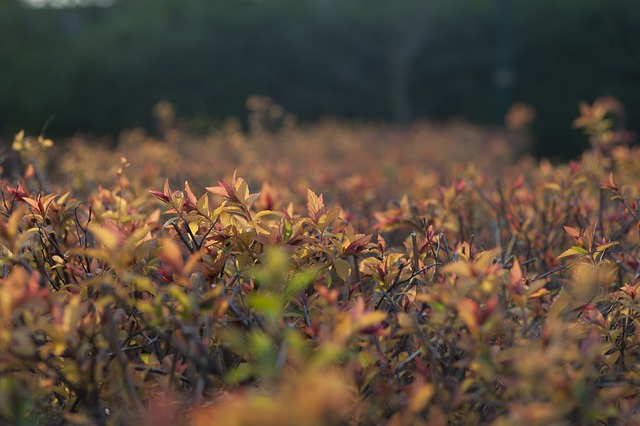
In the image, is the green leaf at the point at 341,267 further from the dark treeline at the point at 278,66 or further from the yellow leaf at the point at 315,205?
the dark treeline at the point at 278,66

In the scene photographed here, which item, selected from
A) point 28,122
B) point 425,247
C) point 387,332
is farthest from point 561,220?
point 28,122

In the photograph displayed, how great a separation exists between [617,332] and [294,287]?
2.83 feet

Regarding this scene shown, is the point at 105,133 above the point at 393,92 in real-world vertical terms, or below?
below

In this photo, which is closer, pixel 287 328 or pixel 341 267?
pixel 287 328

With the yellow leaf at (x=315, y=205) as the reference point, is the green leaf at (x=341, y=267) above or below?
below

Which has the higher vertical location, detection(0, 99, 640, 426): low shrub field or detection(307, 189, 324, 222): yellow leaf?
detection(307, 189, 324, 222): yellow leaf

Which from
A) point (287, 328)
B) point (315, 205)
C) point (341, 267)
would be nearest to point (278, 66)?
point (315, 205)

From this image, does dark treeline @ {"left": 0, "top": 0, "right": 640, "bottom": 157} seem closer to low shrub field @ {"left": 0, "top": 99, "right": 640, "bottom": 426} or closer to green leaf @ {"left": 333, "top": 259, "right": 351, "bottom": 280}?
low shrub field @ {"left": 0, "top": 99, "right": 640, "bottom": 426}

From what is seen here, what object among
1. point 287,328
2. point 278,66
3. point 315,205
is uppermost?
point 315,205

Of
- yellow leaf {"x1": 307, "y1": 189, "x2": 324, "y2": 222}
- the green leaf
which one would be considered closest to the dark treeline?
yellow leaf {"x1": 307, "y1": 189, "x2": 324, "y2": 222}

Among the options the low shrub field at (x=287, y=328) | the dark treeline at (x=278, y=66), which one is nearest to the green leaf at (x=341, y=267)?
the low shrub field at (x=287, y=328)

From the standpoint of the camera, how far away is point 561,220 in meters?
2.72

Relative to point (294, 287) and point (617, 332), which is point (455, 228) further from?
point (294, 287)

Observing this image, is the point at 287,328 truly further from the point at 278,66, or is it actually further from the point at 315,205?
the point at 278,66
